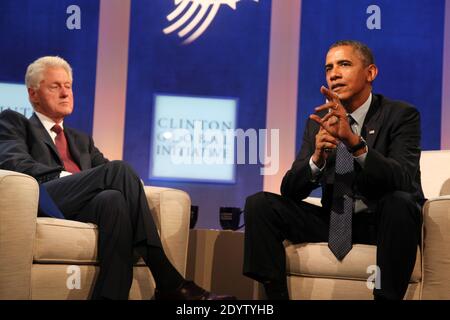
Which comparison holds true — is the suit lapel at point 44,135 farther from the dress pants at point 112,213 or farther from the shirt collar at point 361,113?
the shirt collar at point 361,113

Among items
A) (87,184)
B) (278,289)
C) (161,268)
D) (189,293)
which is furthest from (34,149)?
(278,289)

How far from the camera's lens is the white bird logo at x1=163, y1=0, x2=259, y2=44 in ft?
15.7

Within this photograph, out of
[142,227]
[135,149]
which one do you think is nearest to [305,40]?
[135,149]

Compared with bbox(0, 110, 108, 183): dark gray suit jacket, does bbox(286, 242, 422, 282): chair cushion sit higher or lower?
lower

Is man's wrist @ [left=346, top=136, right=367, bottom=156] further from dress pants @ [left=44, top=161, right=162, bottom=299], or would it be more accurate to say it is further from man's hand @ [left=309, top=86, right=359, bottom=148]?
dress pants @ [left=44, top=161, right=162, bottom=299]

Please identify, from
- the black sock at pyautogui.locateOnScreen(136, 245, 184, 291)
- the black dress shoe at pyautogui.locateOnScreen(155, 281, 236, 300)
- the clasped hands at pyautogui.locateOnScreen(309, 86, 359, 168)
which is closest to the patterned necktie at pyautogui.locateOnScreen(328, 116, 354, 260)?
the clasped hands at pyautogui.locateOnScreen(309, 86, 359, 168)

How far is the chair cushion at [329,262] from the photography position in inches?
100

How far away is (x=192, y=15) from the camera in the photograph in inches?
189

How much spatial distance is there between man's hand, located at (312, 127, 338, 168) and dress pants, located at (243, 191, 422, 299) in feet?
0.65

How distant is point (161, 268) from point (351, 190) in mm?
821

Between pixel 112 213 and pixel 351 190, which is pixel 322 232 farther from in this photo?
pixel 112 213

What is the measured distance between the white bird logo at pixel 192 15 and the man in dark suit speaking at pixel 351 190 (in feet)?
6.47

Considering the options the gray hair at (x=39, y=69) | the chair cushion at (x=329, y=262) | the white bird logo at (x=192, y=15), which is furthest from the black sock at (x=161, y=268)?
the white bird logo at (x=192, y=15)

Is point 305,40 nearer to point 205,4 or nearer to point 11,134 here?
point 205,4
